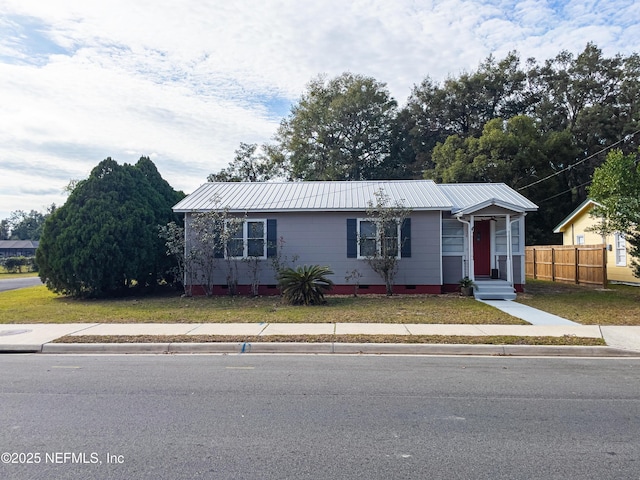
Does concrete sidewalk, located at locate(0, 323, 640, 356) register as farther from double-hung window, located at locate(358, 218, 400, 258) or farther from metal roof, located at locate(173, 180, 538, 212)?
metal roof, located at locate(173, 180, 538, 212)

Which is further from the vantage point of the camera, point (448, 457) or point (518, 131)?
point (518, 131)

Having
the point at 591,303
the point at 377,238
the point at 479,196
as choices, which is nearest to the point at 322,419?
the point at 377,238

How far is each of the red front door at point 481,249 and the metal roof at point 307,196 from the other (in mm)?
1975

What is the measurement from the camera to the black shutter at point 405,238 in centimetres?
1662

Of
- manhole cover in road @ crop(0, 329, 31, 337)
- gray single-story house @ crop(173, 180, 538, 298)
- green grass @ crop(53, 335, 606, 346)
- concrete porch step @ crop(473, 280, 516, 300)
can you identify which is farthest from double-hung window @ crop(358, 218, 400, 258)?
manhole cover in road @ crop(0, 329, 31, 337)

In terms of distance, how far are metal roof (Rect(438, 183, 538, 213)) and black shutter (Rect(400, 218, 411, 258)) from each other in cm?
170

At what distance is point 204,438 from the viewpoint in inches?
178

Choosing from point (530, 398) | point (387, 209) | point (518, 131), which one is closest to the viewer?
point (530, 398)

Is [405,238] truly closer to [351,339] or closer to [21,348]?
[351,339]

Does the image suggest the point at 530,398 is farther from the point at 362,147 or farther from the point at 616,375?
the point at 362,147

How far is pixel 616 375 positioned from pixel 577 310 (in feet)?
21.6

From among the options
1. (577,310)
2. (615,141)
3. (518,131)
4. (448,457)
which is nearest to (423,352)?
(448,457)

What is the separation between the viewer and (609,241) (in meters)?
22.8

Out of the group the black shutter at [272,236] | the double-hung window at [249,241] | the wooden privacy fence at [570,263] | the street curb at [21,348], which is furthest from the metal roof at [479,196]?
the street curb at [21,348]
